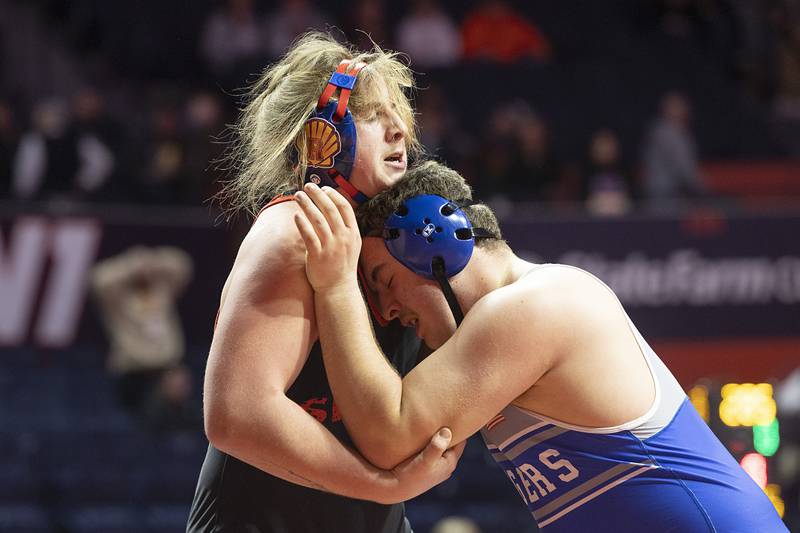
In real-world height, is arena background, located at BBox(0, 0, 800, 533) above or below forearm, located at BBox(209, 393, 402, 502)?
below

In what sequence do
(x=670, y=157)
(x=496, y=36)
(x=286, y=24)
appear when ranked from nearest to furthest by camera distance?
(x=670, y=157) → (x=286, y=24) → (x=496, y=36)

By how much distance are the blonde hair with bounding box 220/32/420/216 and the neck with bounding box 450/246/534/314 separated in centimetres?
39

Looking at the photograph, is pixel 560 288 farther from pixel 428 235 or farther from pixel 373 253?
pixel 373 253

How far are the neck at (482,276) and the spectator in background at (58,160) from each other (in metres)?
7.02

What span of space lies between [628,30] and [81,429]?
7.58m

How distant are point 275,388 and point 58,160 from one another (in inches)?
297

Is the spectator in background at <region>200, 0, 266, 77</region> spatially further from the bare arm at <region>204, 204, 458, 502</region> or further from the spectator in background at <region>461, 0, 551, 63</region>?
the bare arm at <region>204, 204, 458, 502</region>

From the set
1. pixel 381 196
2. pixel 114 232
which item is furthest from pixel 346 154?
pixel 114 232

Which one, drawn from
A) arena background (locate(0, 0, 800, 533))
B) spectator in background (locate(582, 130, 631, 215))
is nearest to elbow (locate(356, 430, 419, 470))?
arena background (locate(0, 0, 800, 533))

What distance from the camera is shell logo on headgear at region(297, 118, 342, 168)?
2.71 meters

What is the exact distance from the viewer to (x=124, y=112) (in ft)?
37.2

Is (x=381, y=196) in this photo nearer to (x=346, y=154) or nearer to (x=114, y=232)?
(x=346, y=154)

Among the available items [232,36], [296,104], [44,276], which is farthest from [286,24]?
[296,104]

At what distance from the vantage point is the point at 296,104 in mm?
2820
